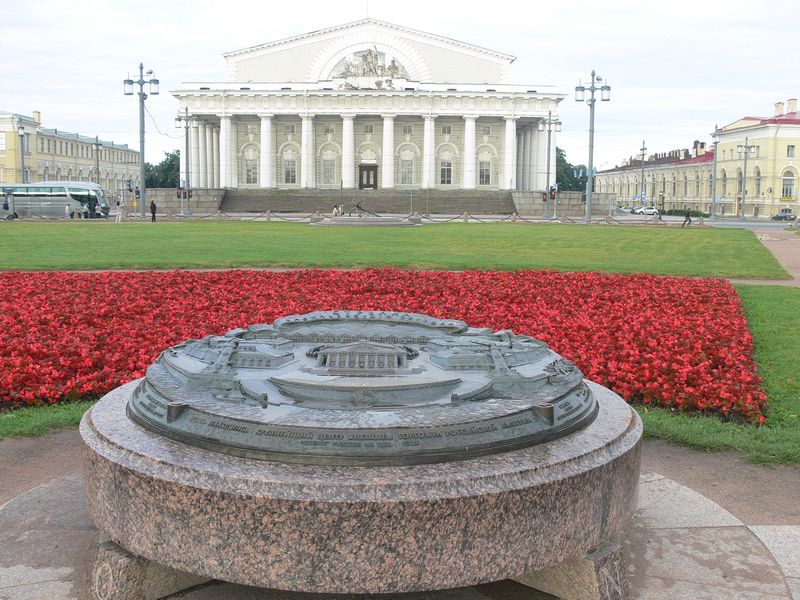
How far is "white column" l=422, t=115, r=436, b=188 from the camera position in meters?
72.4

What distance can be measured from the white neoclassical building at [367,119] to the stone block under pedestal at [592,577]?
2782 inches

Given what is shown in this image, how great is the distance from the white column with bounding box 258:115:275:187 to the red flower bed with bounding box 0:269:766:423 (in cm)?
6142

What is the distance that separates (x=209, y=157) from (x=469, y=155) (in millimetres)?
25009

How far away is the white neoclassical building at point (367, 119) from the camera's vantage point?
72.2 meters

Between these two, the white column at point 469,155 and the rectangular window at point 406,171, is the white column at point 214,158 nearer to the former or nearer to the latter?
the rectangular window at point 406,171

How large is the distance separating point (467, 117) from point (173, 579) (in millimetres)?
71360

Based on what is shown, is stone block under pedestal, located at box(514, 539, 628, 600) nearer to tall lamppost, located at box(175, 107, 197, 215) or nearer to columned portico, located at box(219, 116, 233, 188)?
tall lamppost, located at box(175, 107, 197, 215)

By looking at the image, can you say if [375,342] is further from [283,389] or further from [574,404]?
[574,404]

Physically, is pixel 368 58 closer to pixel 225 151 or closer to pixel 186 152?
pixel 225 151

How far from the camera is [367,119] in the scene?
7500 cm

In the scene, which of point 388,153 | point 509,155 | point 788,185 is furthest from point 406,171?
point 788,185

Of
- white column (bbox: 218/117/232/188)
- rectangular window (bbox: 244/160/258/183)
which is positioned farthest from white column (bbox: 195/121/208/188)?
rectangular window (bbox: 244/160/258/183)

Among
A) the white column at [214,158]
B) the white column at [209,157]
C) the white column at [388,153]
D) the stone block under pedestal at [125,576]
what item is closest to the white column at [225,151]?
the white column at [209,157]

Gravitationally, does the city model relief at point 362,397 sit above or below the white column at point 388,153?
below
